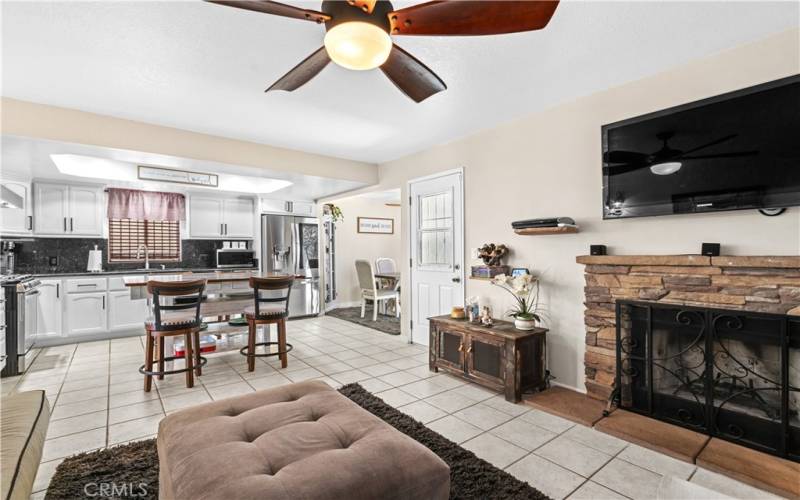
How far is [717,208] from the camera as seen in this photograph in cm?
227

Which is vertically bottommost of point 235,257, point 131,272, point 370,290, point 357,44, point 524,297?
point 370,290

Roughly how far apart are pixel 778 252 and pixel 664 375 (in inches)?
40.5

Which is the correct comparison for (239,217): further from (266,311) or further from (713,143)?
(713,143)

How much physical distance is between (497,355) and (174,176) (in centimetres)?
433

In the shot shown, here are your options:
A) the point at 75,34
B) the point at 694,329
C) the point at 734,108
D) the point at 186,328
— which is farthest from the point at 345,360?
the point at 734,108

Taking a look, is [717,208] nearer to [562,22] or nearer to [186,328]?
[562,22]

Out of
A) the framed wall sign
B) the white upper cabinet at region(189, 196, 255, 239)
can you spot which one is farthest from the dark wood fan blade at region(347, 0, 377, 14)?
the white upper cabinet at region(189, 196, 255, 239)

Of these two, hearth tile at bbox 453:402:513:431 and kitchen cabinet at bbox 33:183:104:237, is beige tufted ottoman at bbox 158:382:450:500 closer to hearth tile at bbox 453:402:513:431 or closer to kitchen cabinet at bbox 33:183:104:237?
hearth tile at bbox 453:402:513:431

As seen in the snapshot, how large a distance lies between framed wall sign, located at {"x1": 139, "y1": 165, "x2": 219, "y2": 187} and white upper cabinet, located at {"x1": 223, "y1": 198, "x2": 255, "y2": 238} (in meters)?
1.49

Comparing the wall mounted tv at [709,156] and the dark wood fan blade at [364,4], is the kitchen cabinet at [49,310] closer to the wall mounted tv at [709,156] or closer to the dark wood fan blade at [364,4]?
the dark wood fan blade at [364,4]

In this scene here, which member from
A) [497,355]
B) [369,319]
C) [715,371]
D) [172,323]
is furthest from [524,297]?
[369,319]

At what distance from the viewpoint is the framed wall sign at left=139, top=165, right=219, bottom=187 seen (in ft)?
14.7

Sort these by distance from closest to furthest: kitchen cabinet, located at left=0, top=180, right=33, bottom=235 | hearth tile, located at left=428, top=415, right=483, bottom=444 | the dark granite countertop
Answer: hearth tile, located at left=428, top=415, right=483, bottom=444, kitchen cabinet, located at left=0, top=180, right=33, bottom=235, the dark granite countertop

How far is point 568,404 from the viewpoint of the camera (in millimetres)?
2787
